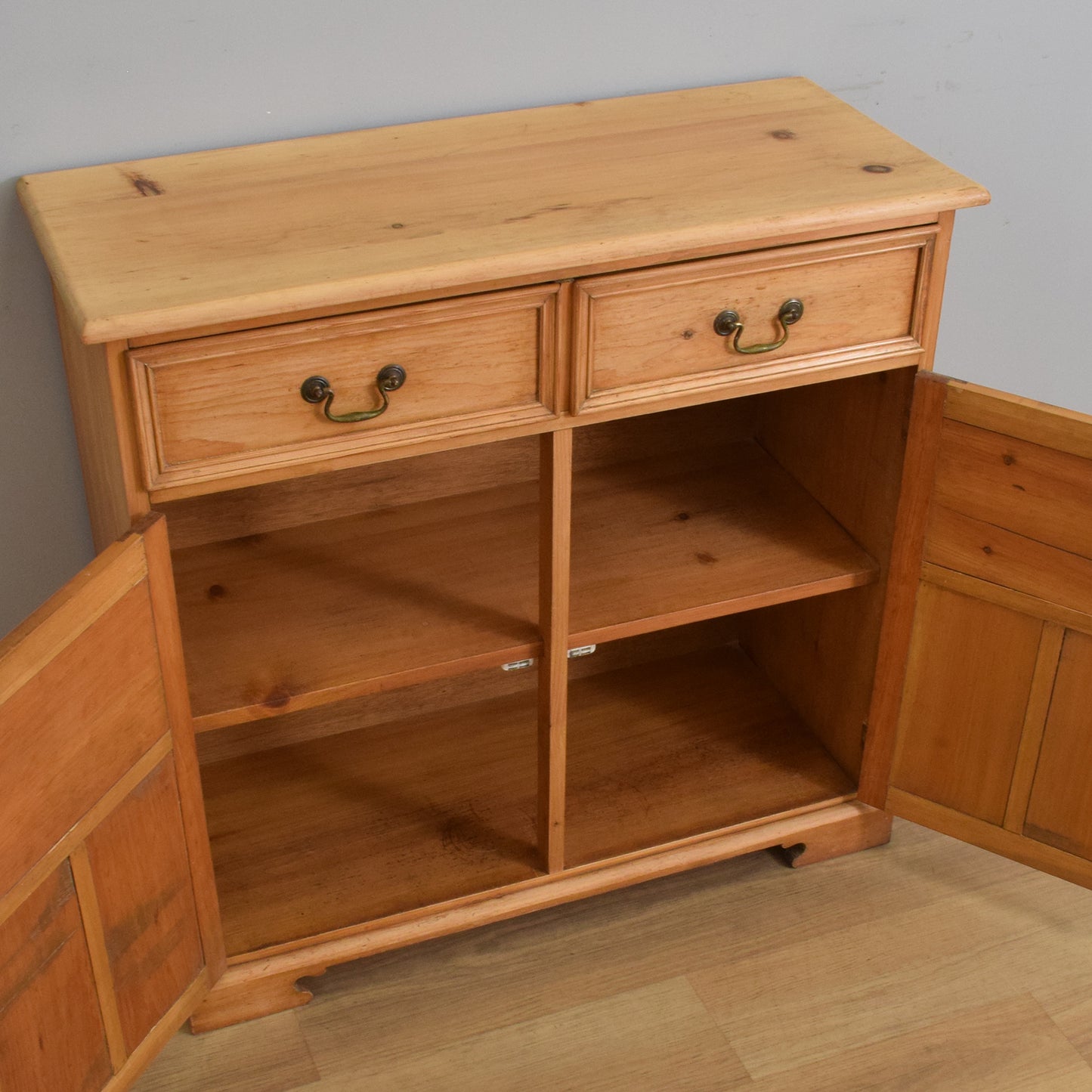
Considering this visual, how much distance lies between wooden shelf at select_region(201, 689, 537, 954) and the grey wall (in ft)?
1.48

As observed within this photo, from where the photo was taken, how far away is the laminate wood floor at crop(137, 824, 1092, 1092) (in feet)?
6.07

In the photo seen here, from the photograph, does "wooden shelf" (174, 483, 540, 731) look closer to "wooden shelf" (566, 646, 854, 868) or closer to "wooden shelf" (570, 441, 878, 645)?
"wooden shelf" (570, 441, 878, 645)

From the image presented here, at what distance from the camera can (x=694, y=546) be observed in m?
1.99

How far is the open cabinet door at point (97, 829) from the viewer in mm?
1340

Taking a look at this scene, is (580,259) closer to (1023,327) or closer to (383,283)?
(383,283)

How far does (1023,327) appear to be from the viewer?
2.36 m

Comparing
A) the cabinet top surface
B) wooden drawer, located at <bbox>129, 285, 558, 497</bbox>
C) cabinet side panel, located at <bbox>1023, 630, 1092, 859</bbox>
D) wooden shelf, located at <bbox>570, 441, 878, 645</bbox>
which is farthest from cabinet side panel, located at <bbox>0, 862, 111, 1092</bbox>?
cabinet side panel, located at <bbox>1023, 630, 1092, 859</bbox>

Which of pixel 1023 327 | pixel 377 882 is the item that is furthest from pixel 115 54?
pixel 1023 327

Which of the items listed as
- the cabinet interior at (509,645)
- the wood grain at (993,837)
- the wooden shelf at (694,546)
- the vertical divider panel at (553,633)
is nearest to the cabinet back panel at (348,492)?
the cabinet interior at (509,645)

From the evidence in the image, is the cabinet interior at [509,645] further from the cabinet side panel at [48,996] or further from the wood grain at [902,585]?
the cabinet side panel at [48,996]

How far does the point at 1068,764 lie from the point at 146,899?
1.17 metres

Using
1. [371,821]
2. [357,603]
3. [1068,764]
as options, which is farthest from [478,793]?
[1068,764]

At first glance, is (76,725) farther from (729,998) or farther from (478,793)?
(729,998)

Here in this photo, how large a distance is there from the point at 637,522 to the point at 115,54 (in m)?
0.92
